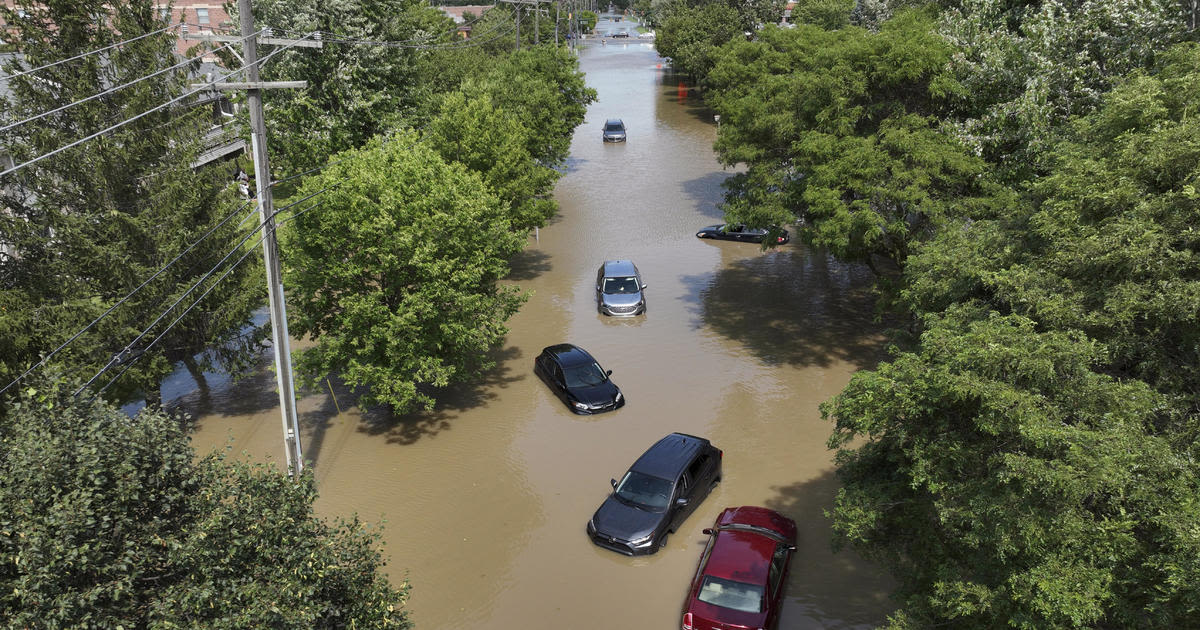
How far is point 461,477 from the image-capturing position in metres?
17.7

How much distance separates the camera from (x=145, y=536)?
684cm

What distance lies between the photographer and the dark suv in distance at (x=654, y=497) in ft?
48.6

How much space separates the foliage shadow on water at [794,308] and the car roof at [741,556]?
10241 mm

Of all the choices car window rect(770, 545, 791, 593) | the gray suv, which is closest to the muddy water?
the gray suv

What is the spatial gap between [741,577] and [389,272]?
1104 centimetres

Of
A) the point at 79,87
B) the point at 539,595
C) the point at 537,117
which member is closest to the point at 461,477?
the point at 539,595

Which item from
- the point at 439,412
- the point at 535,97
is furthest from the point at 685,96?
the point at 439,412

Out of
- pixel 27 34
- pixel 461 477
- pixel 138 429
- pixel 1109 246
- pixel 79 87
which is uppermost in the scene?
pixel 27 34

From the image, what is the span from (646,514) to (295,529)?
8.73 metres

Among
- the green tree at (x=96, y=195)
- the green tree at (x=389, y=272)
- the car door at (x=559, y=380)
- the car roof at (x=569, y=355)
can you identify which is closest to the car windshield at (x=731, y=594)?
the car door at (x=559, y=380)

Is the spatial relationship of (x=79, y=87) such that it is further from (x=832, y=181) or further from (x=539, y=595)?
(x=832, y=181)

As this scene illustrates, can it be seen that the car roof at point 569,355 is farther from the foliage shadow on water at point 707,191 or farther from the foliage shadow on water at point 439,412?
the foliage shadow on water at point 707,191

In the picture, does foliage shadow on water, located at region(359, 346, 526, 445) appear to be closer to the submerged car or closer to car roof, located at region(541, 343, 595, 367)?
car roof, located at region(541, 343, 595, 367)

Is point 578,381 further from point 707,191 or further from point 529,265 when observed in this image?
point 707,191
